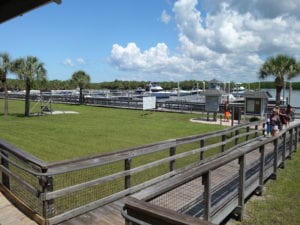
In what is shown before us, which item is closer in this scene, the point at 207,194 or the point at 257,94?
the point at 207,194

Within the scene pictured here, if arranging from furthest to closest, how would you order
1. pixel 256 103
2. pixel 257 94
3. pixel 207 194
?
1. pixel 256 103
2. pixel 257 94
3. pixel 207 194

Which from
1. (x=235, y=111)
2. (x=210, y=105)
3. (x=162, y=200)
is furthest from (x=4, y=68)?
(x=162, y=200)

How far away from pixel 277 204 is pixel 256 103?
577 inches

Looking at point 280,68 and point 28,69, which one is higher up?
point 280,68

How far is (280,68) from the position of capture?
28266mm

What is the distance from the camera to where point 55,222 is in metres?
4.69

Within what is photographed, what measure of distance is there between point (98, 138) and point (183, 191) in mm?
10353

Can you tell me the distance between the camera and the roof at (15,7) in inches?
152

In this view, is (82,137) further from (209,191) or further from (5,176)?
(209,191)

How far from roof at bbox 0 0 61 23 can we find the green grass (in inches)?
177

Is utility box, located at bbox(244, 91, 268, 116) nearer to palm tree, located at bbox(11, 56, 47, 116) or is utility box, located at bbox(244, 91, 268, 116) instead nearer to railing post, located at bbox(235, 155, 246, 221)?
palm tree, located at bbox(11, 56, 47, 116)

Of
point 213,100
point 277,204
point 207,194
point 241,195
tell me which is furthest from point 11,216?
point 213,100

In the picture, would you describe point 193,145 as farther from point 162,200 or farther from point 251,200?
point 162,200

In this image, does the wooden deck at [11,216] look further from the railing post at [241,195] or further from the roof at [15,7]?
the railing post at [241,195]
